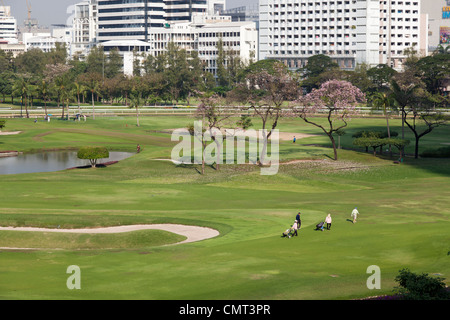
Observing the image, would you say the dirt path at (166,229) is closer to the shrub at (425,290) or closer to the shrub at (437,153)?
the shrub at (425,290)

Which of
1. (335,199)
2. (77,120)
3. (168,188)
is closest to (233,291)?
(335,199)

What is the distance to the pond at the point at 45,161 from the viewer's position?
101 m

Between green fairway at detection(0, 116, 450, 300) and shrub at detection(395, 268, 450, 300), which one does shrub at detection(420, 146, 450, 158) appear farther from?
shrub at detection(395, 268, 450, 300)

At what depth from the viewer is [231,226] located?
54906mm

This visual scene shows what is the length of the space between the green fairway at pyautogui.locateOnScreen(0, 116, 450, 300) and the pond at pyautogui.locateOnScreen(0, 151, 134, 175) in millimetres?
8398

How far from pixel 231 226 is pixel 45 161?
6269 cm

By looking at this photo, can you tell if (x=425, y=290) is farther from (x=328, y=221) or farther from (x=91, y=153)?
(x=91, y=153)

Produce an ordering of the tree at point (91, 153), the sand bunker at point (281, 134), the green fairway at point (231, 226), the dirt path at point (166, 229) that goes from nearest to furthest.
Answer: the green fairway at point (231, 226) < the dirt path at point (166, 229) < the tree at point (91, 153) < the sand bunker at point (281, 134)

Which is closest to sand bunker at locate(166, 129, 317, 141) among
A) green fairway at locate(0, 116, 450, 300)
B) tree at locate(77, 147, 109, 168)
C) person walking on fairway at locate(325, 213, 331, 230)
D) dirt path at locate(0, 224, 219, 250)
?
green fairway at locate(0, 116, 450, 300)

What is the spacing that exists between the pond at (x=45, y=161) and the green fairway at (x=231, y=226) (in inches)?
331

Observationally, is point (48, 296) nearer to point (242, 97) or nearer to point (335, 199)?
point (335, 199)

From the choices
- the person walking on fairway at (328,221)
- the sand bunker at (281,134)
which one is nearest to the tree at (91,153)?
the sand bunker at (281,134)

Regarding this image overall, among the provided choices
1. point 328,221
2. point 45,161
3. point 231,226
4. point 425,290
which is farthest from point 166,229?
point 45,161

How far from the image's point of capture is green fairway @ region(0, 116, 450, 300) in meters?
36.5
